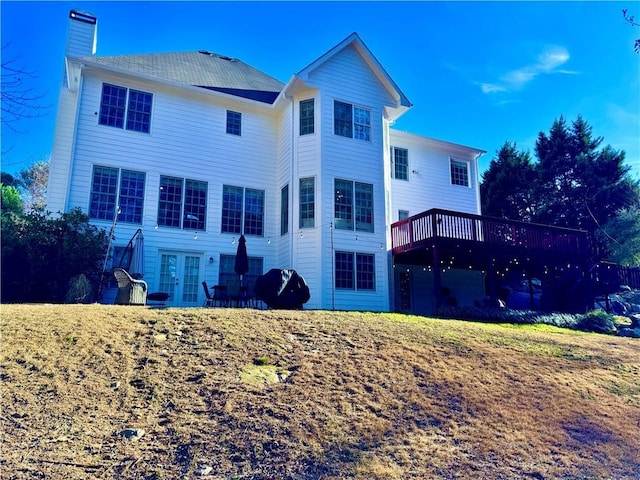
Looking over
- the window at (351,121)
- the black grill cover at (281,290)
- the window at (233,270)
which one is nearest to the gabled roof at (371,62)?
the window at (351,121)

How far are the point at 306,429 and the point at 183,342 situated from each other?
317 centimetres

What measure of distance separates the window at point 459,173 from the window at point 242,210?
9087mm

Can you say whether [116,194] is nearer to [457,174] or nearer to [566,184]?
[457,174]

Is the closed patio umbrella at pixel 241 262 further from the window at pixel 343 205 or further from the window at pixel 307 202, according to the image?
the window at pixel 343 205

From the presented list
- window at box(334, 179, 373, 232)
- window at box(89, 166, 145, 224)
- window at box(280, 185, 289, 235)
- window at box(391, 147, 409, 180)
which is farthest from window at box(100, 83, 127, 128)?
window at box(391, 147, 409, 180)

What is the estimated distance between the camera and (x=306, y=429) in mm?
5648

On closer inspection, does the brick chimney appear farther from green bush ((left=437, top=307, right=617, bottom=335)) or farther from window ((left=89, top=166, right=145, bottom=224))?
green bush ((left=437, top=307, right=617, bottom=335))

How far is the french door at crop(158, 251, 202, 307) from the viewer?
15047 mm

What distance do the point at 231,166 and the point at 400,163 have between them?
7.29 meters

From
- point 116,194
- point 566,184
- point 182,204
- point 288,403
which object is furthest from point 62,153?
point 566,184

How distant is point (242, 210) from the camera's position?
16625mm

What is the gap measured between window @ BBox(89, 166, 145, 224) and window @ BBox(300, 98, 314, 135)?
5708 millimetres

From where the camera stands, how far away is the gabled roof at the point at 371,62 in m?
16.8

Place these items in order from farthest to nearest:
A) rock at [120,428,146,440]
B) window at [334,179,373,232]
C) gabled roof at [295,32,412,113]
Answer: gabled roof at [295,32,412,113] → window at [334,179,373,232] → rock at [120,428,146,440]
